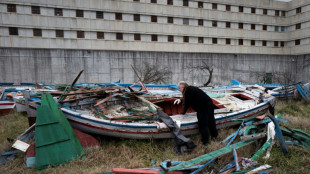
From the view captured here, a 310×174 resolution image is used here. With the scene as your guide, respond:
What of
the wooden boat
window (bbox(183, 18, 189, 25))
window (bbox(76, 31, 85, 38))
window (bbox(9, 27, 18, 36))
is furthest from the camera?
window (bbox(183, 18, 189, 25))

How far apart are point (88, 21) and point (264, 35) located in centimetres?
2169

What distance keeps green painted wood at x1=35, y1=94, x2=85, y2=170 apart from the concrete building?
14.3 m

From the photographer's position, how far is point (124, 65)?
1989 cm

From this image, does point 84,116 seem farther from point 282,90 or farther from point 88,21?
point 88,21

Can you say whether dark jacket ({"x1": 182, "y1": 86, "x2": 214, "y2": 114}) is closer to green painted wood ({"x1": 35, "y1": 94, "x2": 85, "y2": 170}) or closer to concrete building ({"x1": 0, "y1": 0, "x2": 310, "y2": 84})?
green painted wood ({"x1": 35, "y1": 94, "x2": 85, "y2": 170})

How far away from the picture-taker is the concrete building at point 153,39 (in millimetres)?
17641

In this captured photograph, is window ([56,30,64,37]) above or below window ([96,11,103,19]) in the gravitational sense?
below

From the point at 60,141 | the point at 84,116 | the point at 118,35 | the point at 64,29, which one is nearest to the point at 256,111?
the point at 84,116

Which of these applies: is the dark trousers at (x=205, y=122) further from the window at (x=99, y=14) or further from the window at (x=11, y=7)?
the window at (x=11, y=7)

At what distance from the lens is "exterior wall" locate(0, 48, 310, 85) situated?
17391 mm

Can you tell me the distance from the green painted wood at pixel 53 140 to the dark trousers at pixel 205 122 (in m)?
3.32

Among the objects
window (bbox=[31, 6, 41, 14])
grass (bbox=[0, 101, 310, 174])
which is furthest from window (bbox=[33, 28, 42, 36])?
grass (bbox=[0, 101, 310, 174])

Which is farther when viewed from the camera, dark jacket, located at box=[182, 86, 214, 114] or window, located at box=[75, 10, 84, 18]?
window, located at box=[75, 10, 84, 18]

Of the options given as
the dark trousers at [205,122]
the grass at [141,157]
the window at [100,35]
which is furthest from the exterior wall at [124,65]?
the dark trousers at [205,122]
